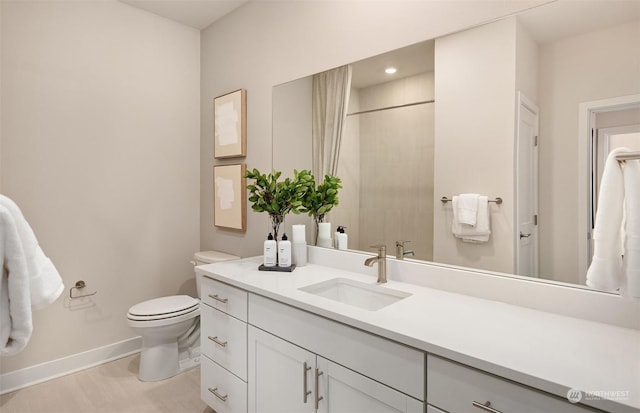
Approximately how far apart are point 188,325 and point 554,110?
7.76 ft

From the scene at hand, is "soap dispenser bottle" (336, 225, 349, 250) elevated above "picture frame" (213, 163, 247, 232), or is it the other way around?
"picture frame" (213, 163, 247, 232)

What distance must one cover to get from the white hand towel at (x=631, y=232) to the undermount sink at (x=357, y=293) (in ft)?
2.23

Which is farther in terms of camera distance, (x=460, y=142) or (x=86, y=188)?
(x=86, y=188)

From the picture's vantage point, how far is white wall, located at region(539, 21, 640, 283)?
1075mm

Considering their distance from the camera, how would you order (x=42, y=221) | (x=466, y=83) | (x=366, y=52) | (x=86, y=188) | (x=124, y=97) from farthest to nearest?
(x=124, y=97)
(x=86, y=188)
(x=42, y=221)
(x=366, y=52)
(x=466, y=83)

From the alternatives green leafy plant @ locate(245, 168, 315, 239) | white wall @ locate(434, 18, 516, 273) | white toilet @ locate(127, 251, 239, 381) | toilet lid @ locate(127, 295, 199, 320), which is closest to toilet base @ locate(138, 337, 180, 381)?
white toilet @ locate(127, 251, 239, 381)

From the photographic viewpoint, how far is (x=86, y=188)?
7.76 ft

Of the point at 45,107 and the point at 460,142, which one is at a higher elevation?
the point at 45,107

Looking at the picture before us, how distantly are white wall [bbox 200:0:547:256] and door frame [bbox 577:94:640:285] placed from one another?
0.47 m

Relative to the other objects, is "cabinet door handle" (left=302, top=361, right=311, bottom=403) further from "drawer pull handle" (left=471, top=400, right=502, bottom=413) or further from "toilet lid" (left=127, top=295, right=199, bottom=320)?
"toilet lid" (left=127, top=295, right=199, bottom=320)

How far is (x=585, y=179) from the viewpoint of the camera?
1128mm

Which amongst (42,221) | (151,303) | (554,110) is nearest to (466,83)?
(554,110)

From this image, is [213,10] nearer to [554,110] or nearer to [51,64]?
[51,64]
